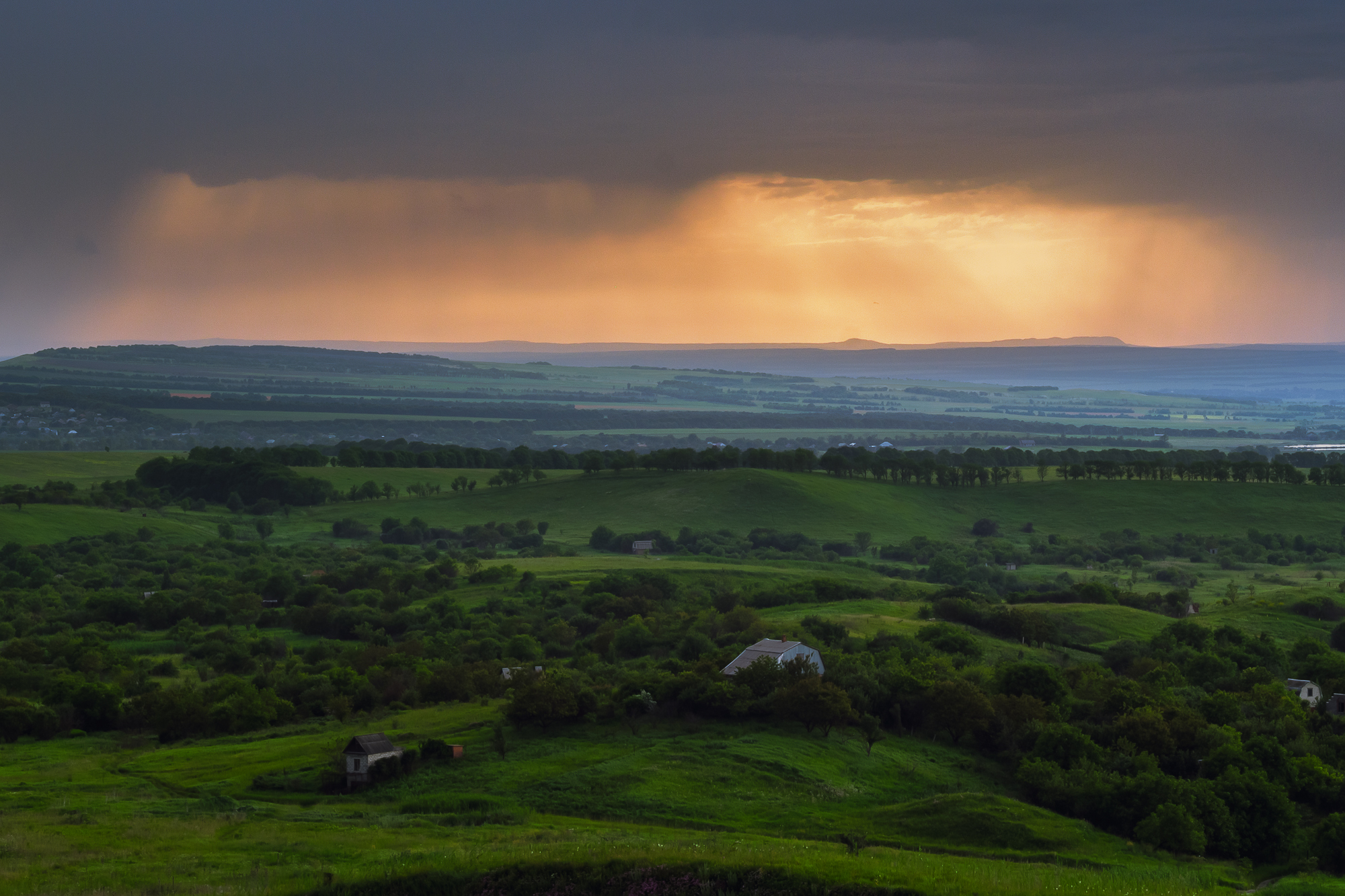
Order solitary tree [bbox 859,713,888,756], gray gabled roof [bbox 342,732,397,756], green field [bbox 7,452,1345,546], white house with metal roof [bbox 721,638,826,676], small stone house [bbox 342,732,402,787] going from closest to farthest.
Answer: small stone house [bbox 342,732,402,787], gray gabled roof [bbox 342,732,397,756], solitary tree [bbox 859,713,888,756], white house with metal roof [bbox 721,638,826,676], green field [bbox 7,452,1345,546]

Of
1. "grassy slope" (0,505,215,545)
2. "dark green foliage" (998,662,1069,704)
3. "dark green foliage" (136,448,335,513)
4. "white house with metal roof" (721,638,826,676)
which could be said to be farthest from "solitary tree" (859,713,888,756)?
"dark green foliage" (136,448,335,513)

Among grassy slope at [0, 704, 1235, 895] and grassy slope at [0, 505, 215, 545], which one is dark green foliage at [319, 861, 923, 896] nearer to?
grassy slope at [0, 704, 1235, 895]

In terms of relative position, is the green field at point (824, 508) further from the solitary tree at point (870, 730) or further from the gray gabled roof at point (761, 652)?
the solitary tree at point (870, 730)

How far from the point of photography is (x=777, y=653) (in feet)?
213

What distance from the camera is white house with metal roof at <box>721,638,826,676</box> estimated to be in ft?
211

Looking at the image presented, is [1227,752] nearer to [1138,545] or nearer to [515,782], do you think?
[515,782]

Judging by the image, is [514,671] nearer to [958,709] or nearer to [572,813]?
[958,709]

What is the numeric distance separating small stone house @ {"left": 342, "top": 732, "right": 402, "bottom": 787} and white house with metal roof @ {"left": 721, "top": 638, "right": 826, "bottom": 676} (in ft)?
63.6

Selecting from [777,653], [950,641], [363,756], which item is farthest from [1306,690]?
[363,756]

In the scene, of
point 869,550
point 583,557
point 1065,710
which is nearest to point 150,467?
point 583,557

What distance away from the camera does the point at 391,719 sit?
60.8 meters

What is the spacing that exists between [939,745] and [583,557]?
75.4 metres

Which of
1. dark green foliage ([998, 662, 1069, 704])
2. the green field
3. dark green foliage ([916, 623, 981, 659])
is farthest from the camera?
the green field

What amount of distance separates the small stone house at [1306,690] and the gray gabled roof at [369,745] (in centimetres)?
4569
